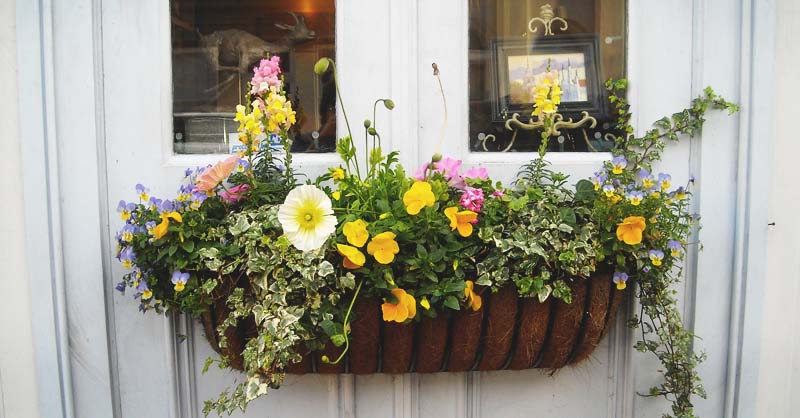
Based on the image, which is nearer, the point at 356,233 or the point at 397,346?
the point at 356,233

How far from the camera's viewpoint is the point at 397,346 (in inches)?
48.3

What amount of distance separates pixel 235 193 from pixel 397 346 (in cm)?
46

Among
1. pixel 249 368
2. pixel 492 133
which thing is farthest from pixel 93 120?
pixel 492 133

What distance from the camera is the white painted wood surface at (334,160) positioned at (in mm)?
1339

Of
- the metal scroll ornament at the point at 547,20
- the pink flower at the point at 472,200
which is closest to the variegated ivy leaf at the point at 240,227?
the pink flower at the point at 472,200

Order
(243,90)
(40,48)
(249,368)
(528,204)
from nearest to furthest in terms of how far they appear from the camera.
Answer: (249,368), (528,204), (40,48), (243,90)

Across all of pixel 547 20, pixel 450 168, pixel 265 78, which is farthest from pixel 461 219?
pixel 547 20

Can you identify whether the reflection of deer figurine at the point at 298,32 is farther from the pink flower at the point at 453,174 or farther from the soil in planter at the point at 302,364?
the soil in planter at the point at 302,364

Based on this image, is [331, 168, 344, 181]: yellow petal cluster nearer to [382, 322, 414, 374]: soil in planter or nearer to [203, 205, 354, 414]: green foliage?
[203, 205, 354, 414]: green foliage

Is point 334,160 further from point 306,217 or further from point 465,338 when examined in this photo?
point 465,338

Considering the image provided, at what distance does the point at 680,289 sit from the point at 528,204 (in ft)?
1.43

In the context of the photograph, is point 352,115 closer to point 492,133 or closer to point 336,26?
point 336,26

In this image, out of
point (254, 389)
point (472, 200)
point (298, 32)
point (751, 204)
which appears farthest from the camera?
point (298, 32)

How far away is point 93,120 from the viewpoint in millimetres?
1359
